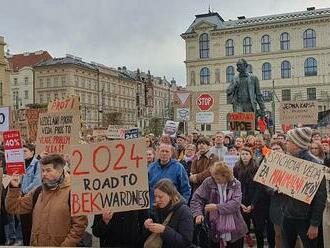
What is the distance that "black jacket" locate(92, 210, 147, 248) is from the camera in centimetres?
479

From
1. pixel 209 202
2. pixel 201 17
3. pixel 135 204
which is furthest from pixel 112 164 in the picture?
pixel 201 17

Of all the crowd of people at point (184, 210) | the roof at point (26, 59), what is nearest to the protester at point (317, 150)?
the crowd of people at point (184, 210)

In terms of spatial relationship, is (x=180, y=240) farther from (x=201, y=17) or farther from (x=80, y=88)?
(x=80, y=88)

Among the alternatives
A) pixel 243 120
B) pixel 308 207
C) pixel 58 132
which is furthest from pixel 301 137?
pixel 243 120

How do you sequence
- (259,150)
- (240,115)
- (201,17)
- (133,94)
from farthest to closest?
(133,94) < (201,17) < (240,115) < (259,150)

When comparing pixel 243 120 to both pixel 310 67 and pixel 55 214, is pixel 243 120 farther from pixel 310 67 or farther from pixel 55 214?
pixel 310 67

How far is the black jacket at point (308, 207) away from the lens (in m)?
5.22

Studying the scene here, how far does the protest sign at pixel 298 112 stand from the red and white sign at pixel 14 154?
840cm

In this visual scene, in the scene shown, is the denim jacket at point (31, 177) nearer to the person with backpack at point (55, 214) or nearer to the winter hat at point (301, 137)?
the person with backpack at point (55, 214)

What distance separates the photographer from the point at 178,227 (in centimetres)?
460

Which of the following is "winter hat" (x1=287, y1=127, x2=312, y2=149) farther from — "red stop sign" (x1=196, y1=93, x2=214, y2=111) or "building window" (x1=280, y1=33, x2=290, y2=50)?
"building window" (x1=280, y1=33, x2=290, y2=50)

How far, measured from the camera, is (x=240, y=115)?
1279 centimetres

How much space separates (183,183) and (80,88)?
3439 inches

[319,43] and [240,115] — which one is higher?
[319,43]
